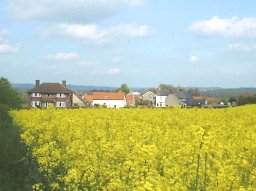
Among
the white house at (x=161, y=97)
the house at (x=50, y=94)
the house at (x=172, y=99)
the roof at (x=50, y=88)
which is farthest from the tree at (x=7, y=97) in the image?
the white house at (x=161, y=97)

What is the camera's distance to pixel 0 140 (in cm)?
1806

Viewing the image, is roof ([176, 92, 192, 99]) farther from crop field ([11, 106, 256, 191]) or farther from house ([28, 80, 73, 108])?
crop field ([11, 106, 256, 191])

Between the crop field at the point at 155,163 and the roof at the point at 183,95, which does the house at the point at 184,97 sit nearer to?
the roof at the point at 183,95

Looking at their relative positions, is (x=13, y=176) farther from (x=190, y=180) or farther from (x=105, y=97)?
(x=105, y=97)

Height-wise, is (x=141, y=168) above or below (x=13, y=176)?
above

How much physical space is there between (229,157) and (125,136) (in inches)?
144

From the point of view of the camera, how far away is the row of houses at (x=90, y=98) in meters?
91.4

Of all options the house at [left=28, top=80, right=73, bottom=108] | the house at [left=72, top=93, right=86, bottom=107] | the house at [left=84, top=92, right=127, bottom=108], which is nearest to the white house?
the house at [left=84, top=92, right=127, bottom=108]

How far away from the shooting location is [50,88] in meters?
93.6

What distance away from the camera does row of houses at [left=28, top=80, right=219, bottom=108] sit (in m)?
91.4

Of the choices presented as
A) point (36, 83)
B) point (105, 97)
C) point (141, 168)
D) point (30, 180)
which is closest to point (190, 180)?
point (141, 168)

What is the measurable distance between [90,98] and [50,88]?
49.1 feet

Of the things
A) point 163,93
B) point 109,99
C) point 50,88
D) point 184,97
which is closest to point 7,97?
point 50,88

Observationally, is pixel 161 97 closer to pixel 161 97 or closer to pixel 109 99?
pixel 161 97
